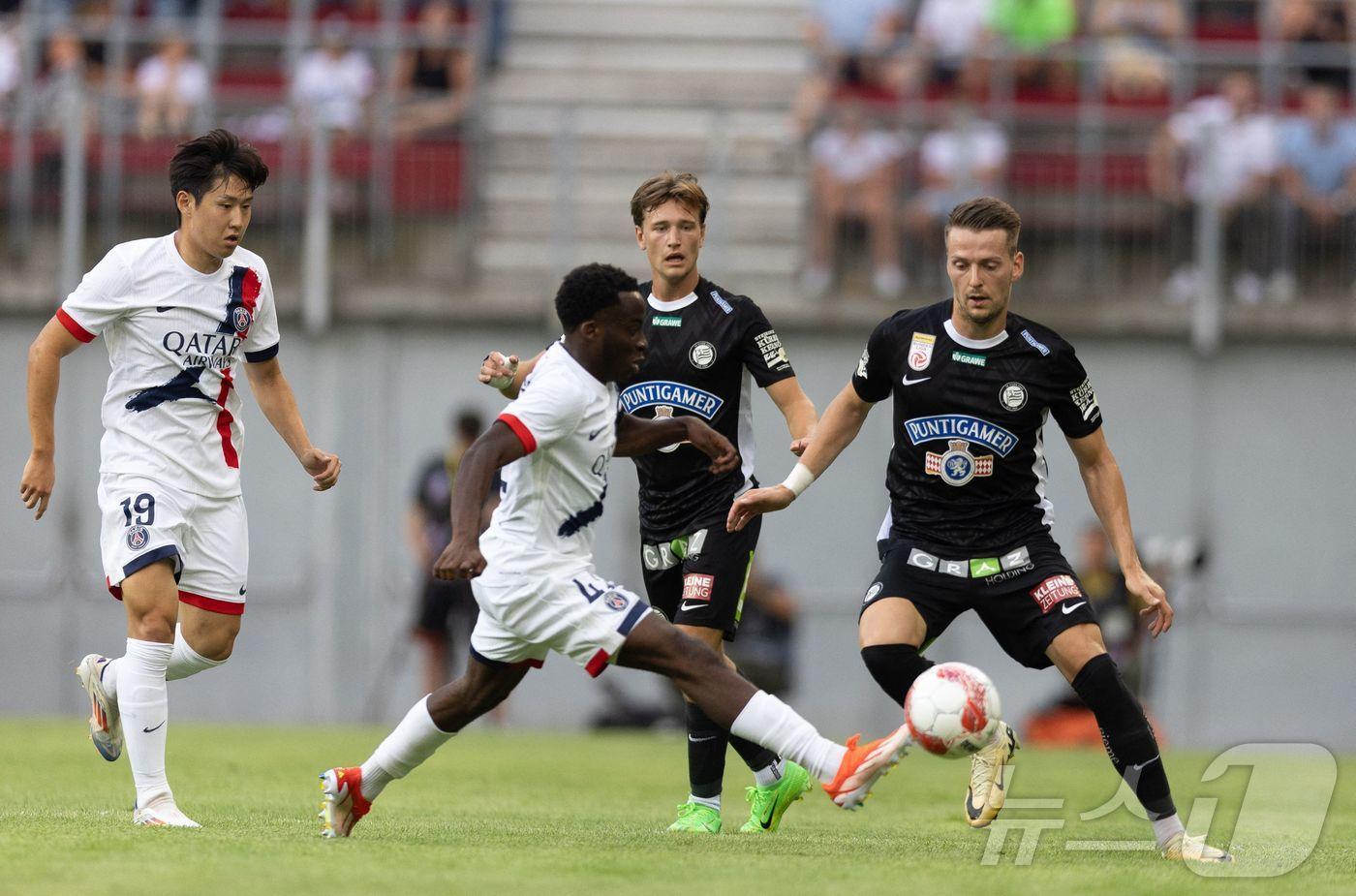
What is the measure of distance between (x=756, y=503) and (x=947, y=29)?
1266cm

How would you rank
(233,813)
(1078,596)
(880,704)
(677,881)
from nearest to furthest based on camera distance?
(677,881) < (1078,596) < (233,813) < (880,704)

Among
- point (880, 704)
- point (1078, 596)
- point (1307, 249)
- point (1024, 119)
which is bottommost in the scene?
point (880, 704)

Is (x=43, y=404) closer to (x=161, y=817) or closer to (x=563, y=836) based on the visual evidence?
(x=161, y=817)

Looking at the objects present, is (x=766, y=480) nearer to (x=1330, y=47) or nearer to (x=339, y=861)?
(x=1330, y=47)

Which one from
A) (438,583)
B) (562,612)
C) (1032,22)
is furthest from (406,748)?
(1032,22)

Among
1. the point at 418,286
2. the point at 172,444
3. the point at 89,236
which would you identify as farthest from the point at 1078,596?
the point at 89,236

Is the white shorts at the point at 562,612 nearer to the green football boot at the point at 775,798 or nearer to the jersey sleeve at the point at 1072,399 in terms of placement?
the green football boot at the point at 775,798

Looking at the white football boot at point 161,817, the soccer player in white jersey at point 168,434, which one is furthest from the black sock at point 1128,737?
the white football boot at point 161,817

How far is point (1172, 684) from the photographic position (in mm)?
17906

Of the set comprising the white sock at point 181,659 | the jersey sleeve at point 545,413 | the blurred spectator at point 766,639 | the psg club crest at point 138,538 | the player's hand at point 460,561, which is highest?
the jersey sleeve at point 545,413

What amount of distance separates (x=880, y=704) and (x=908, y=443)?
33.9ft

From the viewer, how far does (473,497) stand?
6.42 m

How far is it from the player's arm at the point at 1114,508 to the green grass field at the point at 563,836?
906mm

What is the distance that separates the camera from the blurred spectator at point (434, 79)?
18312mm
